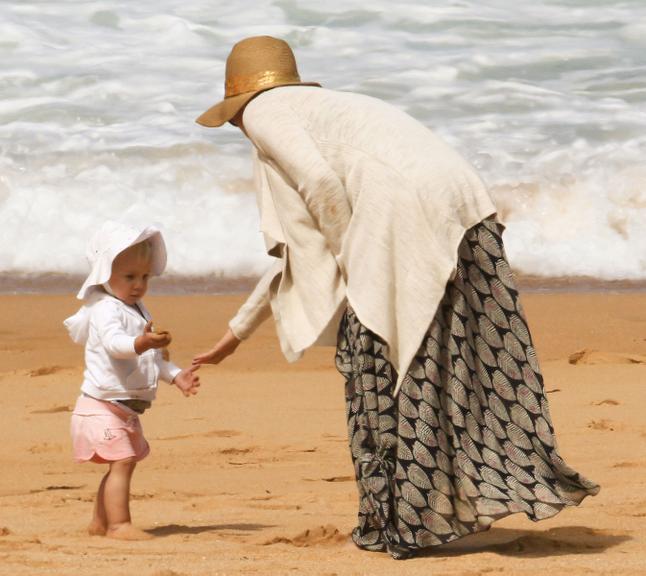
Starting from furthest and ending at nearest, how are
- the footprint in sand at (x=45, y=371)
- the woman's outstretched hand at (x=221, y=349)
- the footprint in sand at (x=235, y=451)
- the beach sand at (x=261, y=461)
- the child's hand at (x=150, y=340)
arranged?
the footprint in sand at (x=45, y=371) → the footprint in sand at (x=235, y=451) → the woman's outstretched hand at (x=221, y=349) → the child's hand at (x=150, y=340) → the beach sand at (x=261, y=461)

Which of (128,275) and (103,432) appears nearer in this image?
(103,432)

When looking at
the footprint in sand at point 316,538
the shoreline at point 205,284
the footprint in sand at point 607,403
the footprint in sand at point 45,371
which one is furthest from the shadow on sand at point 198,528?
the shoreline at point 205,284

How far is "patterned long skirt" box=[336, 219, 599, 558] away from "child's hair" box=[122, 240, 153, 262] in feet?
2.92

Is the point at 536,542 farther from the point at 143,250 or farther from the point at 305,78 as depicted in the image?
the point at 305,78

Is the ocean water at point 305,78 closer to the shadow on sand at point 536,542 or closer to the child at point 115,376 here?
the child at point 115,376

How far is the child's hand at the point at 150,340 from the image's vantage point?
4.14 meters

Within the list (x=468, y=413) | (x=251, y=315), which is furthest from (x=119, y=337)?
(x=468, y=413)

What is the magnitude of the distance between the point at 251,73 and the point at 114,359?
102cm

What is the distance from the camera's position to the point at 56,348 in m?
8.29

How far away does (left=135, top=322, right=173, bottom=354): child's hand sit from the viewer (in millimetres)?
4141

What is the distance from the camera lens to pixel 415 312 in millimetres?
3857

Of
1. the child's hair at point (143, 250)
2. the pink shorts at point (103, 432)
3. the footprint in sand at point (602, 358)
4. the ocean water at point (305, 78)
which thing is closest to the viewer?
the pink shorts at point (103, 432)

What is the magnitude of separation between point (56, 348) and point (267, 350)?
4.11 feet

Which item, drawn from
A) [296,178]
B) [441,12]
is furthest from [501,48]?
[296,178]
